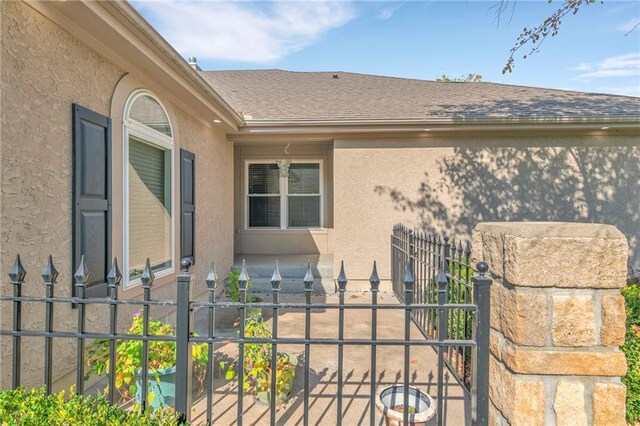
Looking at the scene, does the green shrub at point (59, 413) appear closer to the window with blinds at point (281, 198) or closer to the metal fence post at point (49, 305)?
the metal fence post at point (49, 305)

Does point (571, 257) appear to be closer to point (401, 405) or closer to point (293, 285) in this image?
point (401, 405)

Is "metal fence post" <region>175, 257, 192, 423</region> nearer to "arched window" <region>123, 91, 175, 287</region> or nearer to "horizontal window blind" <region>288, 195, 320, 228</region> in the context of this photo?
"arched window" <region>123, 91, 175, 287</region>

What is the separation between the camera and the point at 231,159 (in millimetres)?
8227

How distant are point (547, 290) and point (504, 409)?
758 mm

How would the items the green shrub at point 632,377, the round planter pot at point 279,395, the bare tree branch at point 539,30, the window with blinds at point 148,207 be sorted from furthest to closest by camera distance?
1. the bare tree branch at point 539,30
2. the window with blinds at point 148,207
3. the round planter pot at point 279,395
4. the green shrub at point 632,377

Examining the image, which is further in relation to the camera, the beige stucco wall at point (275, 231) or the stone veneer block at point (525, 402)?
the beige stucco wall at point (275, 231)

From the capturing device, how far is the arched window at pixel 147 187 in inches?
162

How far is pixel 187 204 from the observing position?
5.60m

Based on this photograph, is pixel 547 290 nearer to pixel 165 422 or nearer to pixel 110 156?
pixel 165 422

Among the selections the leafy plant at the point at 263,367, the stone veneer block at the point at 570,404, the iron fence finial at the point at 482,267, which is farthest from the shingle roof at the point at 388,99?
the stone veneer block at the point at 570,404

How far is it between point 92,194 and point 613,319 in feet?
13.9

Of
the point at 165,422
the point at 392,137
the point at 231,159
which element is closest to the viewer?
the point at 165,422

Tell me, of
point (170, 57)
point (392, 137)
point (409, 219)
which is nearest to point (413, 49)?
point (392, 137)

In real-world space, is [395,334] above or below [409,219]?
below
